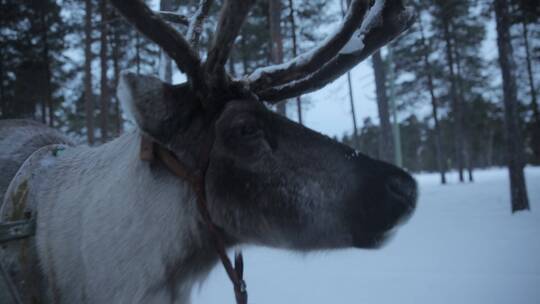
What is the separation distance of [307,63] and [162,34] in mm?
739

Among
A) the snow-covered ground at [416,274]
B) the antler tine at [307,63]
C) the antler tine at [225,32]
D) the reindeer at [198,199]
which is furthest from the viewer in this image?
the snow-covered ground at [416,274]

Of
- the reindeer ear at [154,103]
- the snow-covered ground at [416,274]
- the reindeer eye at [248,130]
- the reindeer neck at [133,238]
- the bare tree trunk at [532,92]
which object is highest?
the bare tree trunk at [532,92]

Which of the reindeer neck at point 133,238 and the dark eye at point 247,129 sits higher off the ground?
the dark eye at point 247,129

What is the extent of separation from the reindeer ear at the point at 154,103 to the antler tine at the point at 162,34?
10cm

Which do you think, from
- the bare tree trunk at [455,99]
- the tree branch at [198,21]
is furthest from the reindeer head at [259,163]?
the bare tree trunk at [455,99]

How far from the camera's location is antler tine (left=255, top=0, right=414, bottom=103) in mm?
1794

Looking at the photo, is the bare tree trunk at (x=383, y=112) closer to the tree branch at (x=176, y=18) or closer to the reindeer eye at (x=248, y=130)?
the tree branch at (x=176, y=18)

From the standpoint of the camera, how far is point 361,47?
1830mm

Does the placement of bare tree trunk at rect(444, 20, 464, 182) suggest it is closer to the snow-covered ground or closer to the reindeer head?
the snow-covered ground

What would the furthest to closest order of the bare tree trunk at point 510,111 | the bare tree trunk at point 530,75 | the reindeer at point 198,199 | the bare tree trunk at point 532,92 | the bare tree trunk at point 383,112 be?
the bare tree trunk at point 532,92
the bare tree trunk at point 530,75
the bare tree trunk at point 383,112
the bare tree trunk at point 510,111
the reindeer at point 198,199

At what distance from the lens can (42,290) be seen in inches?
65.9

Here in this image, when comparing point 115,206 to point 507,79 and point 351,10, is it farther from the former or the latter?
point 507,79

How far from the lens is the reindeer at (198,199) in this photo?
1501mm

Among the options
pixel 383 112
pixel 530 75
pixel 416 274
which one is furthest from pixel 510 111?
pixel 530 75
